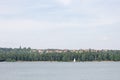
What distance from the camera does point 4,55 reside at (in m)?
159

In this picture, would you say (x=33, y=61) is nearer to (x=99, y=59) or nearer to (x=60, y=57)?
(x=60, y=57)

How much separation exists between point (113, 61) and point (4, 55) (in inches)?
1563

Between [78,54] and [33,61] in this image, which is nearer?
[78,54]
